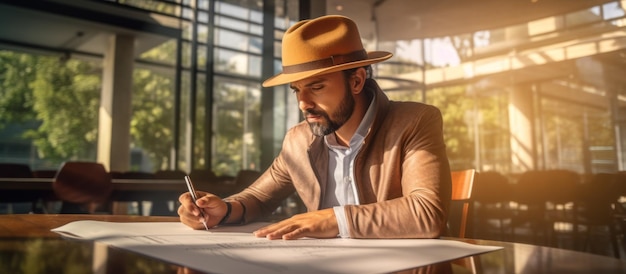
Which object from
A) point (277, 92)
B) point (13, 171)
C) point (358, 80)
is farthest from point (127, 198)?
point (358, 80)

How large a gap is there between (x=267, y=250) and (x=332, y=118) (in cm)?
75

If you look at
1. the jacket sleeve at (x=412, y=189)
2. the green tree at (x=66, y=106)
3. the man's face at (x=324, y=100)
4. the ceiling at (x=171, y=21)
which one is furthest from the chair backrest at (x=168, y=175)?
the jacket sleeve at (x=412, y=189)

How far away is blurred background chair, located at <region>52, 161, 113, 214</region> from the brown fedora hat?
3669mm

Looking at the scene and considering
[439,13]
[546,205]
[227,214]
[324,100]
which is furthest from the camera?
[439,13]

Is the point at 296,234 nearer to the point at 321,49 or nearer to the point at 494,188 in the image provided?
the point at 321,49

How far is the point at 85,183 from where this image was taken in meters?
4.52

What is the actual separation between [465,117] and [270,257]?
15.1 ft

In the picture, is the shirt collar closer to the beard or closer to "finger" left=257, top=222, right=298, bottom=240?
the beard

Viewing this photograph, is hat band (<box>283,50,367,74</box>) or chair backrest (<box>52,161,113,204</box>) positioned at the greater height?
hat band (<box>283,50,367,74</box>)

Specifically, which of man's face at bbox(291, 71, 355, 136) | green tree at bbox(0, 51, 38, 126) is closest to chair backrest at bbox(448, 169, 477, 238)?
man's face at bbox(291, 71, 355, 136)

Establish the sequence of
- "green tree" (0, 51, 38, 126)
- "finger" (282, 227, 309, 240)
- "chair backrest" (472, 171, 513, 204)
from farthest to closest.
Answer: "green tree" (0, 51, 38, 126), "chair backrest" (472, 171, 513, 204), "finger" (282, 227, 309, 240)

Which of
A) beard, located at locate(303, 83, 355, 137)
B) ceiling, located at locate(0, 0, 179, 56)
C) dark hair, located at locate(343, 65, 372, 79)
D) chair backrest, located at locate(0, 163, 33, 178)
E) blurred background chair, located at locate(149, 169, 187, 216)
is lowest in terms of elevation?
blurred background chair, located at locate(149, 169, 187, 216)

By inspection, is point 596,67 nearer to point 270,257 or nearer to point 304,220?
point 304,220

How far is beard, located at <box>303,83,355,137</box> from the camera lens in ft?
4.96
